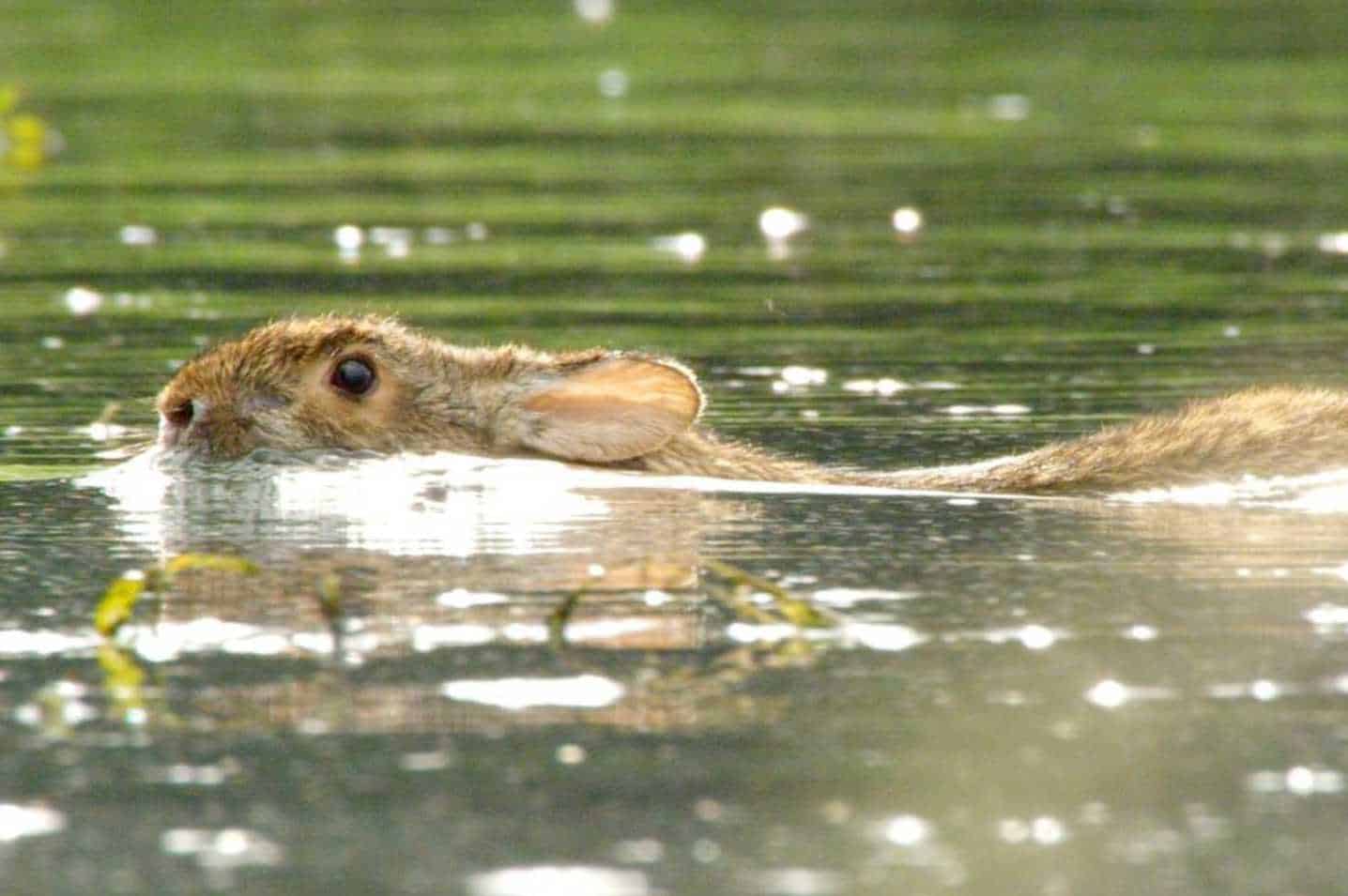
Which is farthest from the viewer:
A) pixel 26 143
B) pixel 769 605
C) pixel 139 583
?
pixel 26 143

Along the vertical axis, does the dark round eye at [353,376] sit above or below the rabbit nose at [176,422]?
above

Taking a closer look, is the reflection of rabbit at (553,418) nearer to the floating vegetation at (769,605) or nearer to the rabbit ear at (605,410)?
the rabbit ear at (605,410)

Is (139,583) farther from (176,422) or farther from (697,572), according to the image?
(176,422)

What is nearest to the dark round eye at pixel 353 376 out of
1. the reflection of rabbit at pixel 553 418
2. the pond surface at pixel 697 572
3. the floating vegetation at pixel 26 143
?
the reflection of rabbit at pixel 553 418

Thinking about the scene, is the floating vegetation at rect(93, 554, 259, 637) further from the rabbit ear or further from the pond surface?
the rabbit ear

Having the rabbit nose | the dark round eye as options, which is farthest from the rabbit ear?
the rabbit nose

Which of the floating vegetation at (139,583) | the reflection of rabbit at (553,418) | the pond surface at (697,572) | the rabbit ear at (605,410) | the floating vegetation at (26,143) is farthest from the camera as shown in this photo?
the floating vegetation at (26,143)

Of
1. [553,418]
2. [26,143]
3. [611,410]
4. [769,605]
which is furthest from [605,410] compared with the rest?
[26,143]

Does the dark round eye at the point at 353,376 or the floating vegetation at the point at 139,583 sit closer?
the floating vegetation at the point at 139,583

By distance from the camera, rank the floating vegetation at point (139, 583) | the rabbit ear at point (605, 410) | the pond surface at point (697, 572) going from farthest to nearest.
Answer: the rabbit ear at point (605, 410)
the floating vegetation at point (139, 583)
the pond surface at point (697, 572)
